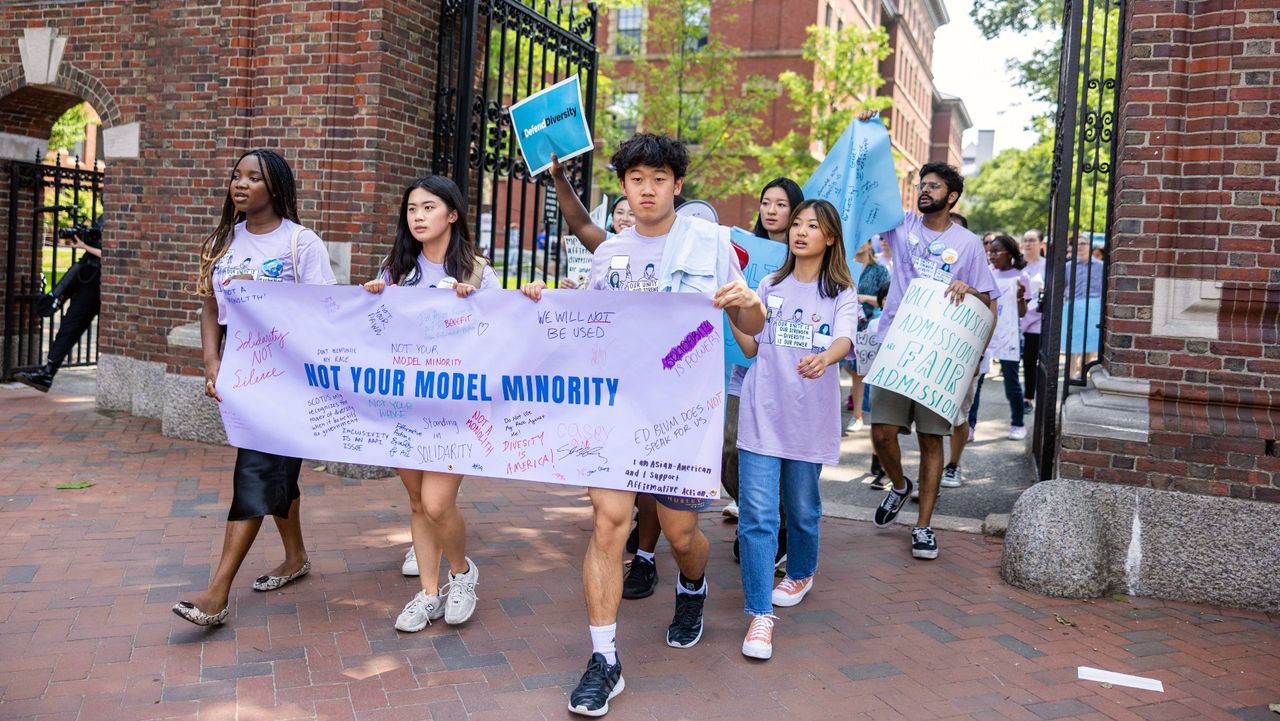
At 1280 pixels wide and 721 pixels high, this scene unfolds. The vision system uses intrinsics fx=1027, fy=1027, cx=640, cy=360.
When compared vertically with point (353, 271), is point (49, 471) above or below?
below

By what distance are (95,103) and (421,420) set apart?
7210mm

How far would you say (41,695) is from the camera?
3.50 metres

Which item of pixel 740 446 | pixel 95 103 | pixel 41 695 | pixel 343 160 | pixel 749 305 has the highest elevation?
pixel 95 103

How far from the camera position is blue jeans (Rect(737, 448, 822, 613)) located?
4.21 m

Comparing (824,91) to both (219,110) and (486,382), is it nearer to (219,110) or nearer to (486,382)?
(219,110)

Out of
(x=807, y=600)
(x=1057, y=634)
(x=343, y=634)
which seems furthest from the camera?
(x=807, y=600)

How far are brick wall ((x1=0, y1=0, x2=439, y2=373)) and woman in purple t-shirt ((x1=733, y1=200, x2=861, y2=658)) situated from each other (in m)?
4.04

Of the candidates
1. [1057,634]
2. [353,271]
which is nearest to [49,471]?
[353,271]

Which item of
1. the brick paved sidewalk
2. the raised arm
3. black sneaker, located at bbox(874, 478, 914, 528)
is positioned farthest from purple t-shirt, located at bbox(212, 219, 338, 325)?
black sneaker, located at bbox(874, 478, 914, 528)

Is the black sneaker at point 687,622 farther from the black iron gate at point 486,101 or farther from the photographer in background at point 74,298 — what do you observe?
the photographer in background at point 74,298

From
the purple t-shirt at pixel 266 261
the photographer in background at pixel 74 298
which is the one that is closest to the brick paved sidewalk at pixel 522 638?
the purple t-shirt at pixel 266 261

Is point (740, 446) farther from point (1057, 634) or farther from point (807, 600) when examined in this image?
point (1057, 634)

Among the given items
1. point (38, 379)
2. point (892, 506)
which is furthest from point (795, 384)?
point (38, 379)

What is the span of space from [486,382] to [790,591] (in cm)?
179
